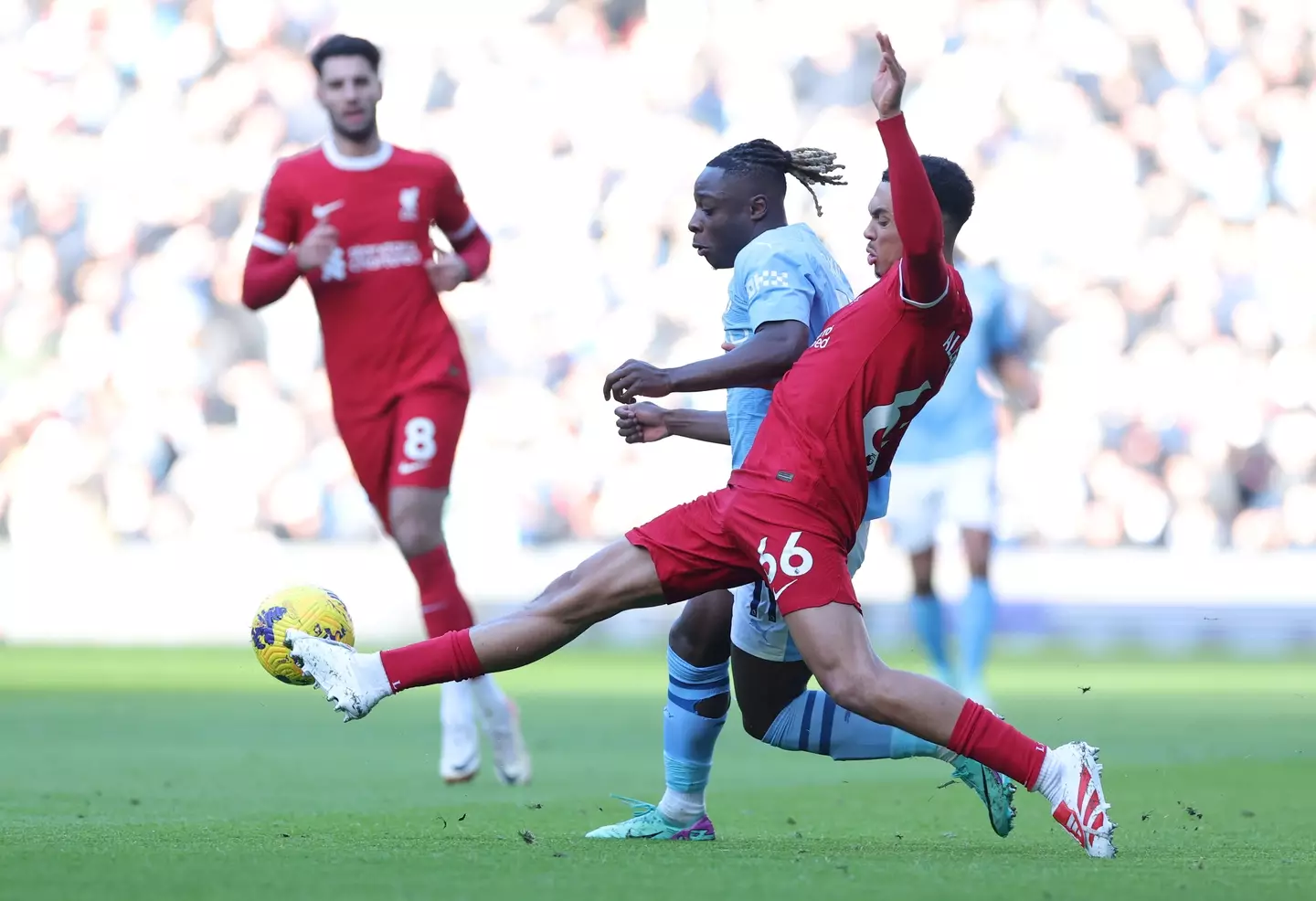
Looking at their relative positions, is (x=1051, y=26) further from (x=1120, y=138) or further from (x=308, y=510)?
(x=308, y=510)

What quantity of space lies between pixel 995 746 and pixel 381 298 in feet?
12.0

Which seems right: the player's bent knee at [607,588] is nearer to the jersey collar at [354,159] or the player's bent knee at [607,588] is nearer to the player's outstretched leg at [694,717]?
the player's outstretched leg at [694,717]

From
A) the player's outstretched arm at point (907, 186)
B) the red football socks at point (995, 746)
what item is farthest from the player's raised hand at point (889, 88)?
the red football socks at point (995, 746)

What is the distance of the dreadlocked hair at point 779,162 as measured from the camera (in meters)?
5.25

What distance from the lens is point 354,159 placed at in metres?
7.48

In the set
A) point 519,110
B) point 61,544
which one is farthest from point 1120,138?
point 61,544

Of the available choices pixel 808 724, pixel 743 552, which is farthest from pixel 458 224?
pixel 743 552

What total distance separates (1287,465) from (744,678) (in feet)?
41.5

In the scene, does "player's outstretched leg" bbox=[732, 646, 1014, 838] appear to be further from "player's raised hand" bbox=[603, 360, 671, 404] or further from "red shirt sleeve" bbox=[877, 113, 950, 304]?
"red shirt sleeve" bbox=[877, 113, 950, 304]

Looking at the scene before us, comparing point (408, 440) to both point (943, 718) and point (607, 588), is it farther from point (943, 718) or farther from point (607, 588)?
point (943, 718)

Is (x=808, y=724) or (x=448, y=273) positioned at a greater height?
(x=448, y=273)

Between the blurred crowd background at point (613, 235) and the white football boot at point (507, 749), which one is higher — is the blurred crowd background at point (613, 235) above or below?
above

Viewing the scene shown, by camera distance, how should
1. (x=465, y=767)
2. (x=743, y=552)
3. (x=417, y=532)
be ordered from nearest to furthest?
(x=743, y=552), (x=465, y=767), (x=417, y=532)

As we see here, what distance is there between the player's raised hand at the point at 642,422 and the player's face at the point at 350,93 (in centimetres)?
288
